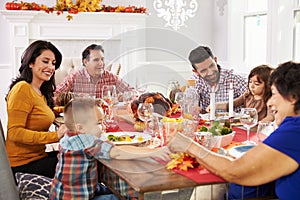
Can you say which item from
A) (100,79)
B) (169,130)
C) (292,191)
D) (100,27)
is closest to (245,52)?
(100,27)

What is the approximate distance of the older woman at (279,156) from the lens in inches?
60.5

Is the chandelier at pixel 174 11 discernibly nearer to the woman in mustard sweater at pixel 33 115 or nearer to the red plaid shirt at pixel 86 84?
the red plaid shirt at pixel 86 84

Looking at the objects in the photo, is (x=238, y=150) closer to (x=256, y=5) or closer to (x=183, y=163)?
(x=183, y=163)

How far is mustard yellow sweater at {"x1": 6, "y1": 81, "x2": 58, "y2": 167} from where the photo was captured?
255cm

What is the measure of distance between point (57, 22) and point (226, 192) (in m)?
4.11

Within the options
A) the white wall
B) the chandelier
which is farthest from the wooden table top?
the chandelier

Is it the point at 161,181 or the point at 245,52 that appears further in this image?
the point at 245,52

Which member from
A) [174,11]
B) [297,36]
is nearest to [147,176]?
[297,36]

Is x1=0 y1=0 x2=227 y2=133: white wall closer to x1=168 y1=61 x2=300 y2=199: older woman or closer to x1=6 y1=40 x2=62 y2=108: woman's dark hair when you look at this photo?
x1=6 y1=40 x2=62 y2=108: woman's dark hair

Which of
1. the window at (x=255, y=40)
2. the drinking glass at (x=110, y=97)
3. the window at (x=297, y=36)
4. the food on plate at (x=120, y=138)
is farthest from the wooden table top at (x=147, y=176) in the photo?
the window at (x=255, y=40)

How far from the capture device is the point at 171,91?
3381mm

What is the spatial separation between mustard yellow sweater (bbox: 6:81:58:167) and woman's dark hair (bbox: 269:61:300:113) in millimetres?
1348

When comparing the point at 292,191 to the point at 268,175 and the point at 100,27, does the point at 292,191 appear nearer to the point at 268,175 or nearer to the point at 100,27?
the point at 268,175

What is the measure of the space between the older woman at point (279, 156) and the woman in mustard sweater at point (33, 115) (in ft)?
3.53
